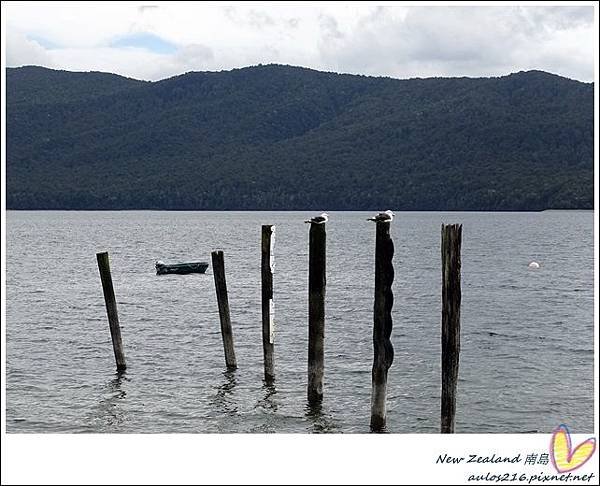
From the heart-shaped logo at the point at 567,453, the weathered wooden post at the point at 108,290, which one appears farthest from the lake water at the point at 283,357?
the heart-shaped logo at the point at 567,453

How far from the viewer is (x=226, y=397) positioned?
776 inches

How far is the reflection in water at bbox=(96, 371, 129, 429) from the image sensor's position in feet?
58.6

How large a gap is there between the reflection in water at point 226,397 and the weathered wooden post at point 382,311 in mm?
4144

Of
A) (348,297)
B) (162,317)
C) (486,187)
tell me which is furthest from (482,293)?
(486,187)

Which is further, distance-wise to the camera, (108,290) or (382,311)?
(108,290)

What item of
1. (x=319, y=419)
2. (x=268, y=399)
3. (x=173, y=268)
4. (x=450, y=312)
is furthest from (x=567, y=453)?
(x=173, y=268)

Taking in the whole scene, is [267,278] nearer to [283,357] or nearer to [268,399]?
[268,399]

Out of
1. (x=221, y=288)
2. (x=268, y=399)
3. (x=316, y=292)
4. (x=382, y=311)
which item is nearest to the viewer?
(x=382, y=311)

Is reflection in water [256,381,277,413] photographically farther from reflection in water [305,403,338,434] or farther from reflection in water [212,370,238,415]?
reflection in water [305,403,338,434]

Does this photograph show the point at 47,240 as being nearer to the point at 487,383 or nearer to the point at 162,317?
the point at 162,317

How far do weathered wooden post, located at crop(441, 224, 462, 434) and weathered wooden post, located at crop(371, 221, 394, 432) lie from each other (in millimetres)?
1126

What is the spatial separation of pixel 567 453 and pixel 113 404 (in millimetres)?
10240

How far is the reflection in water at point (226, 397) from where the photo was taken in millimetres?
18656

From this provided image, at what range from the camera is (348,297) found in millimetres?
44500
